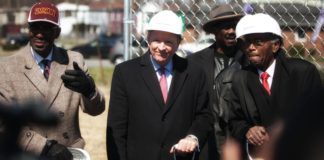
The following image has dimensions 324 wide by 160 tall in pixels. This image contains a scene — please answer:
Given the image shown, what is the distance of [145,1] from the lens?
4535mm

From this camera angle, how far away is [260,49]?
332cm

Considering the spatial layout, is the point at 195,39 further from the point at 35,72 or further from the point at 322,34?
the point at 35,72

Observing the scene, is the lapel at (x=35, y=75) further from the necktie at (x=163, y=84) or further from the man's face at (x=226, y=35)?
the man's face at (x=226, y=35)

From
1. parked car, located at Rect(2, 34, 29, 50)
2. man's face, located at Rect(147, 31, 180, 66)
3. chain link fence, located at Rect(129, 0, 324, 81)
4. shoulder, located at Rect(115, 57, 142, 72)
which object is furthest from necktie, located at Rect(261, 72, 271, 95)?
parked car, located at Rect(2, 34, 29, 50)

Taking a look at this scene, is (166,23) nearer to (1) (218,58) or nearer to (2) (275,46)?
(2) (275,46)

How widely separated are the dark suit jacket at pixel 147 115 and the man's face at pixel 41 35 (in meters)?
0.41

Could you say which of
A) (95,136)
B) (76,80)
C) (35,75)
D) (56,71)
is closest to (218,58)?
(56,71)

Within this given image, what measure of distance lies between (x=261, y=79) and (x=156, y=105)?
59 cm

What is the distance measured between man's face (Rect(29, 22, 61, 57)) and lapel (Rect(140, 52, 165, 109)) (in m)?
0.53

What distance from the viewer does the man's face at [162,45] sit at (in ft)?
11.3

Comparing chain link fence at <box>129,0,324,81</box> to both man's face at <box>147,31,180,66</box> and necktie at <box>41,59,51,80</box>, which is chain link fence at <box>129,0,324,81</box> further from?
necktie at <box>41,59,51,80</box>

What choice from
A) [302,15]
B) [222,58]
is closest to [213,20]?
[222,58]

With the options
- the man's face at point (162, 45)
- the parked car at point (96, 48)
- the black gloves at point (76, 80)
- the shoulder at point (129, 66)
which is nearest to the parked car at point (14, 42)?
the parked car at point (96, 48)

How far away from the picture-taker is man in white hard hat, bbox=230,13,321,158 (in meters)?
3.26
